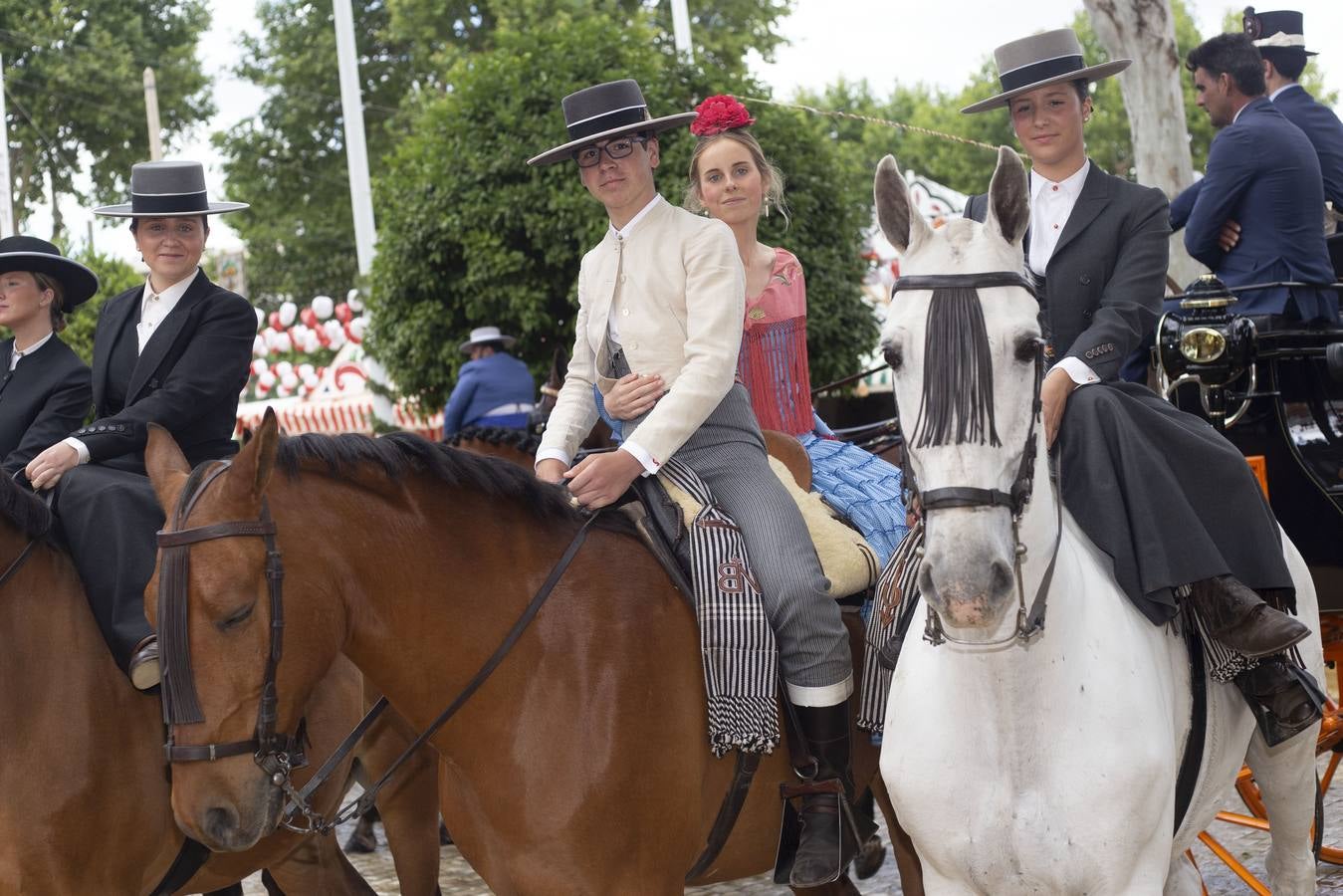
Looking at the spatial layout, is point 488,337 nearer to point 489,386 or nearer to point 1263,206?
point 489,386

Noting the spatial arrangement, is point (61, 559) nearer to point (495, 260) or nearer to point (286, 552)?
point (286, 552)

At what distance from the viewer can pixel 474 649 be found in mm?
3576

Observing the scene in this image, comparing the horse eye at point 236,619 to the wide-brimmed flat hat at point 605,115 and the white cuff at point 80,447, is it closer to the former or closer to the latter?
the white cuff at point 80,447

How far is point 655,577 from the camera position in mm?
3842

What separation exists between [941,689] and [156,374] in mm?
2865

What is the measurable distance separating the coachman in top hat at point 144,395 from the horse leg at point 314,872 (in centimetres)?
100

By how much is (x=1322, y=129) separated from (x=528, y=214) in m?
6.53

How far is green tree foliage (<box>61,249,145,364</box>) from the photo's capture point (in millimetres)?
20156

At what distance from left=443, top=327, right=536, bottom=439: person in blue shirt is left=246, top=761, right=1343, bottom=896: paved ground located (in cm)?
391

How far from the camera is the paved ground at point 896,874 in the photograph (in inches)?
235

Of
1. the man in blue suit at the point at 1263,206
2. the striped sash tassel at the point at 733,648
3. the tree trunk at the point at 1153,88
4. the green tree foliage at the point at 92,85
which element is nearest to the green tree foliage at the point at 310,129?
the green tree foliage at the point at 92,85

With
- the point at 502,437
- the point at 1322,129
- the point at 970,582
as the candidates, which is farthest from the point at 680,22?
the point at 970,582

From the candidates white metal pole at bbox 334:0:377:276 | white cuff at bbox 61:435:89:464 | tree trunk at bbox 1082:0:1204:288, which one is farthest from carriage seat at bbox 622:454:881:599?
white metal pole at bbox 334:0:377:276

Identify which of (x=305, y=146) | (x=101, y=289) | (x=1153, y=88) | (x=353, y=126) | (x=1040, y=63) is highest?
(x=305, y=146)
